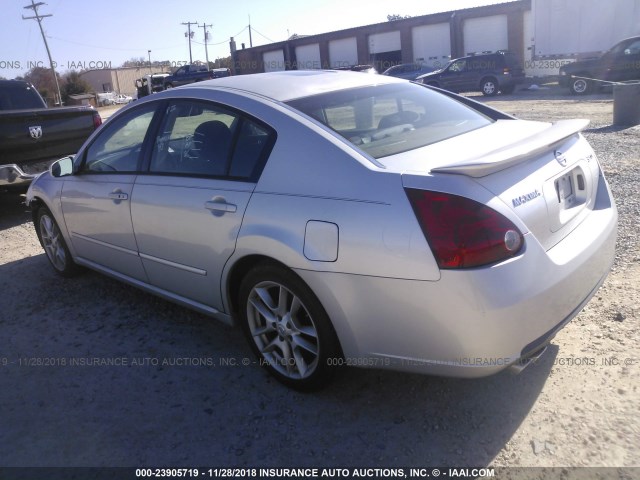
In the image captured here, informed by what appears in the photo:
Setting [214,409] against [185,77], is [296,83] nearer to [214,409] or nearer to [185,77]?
[214,409]

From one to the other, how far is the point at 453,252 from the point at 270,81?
1.84 meters

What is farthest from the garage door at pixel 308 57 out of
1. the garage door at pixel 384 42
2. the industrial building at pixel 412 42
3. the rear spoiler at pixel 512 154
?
the rear spoiler at pixel 512 154

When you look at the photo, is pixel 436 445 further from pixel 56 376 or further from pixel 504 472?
pixel 56 376

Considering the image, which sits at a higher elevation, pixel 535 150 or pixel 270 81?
pixel 270 81

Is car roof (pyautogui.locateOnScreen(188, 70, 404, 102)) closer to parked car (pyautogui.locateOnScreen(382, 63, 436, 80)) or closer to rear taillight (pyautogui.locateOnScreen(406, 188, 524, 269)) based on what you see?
rear taillight (pyautogui.locateOnScreen(406, 188, 524, 269))

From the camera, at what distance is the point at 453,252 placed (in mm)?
2367

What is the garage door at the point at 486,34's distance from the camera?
3353 cm

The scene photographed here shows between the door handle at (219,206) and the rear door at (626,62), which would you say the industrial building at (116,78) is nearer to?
the rear door at (626,62)

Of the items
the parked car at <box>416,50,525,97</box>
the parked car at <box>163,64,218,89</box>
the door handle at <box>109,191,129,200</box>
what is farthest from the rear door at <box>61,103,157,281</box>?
the parked car at <box>163,64,218,89</box>

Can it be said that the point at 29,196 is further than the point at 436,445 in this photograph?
Yes

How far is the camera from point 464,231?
2.37m

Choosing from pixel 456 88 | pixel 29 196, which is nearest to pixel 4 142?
pixel 29 196

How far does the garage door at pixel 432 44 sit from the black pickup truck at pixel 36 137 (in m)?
31.3

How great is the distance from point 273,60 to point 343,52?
320 inches
